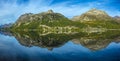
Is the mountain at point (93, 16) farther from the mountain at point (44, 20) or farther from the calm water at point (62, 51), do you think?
the calm water at point (62, 51)

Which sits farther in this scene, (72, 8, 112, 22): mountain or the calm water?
(72, 8, 112, 22): mountain

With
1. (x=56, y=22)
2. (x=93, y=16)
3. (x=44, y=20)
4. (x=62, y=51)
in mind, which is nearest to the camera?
(x=62, y=51)

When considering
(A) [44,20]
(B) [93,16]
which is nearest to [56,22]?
(A) [44,20]

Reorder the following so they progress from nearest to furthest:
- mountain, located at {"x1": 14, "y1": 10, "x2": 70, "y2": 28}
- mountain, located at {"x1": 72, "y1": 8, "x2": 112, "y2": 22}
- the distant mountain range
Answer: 1. the distant mountain range
2. mountain, located at {"x1": 14, "y1": 10, "x2": 70, "y2": 28}
3. mountain, located at {"x1": 72, "y1": 8, "x2": 112, "y2": 22}

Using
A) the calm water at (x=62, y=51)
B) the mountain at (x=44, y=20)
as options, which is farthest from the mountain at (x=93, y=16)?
the calm water at (x=62, y=51)

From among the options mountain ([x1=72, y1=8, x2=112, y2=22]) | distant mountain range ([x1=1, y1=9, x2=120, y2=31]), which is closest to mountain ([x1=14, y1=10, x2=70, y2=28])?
distant mountain range ([x1=1, y1=9, x2=120, y2=31])

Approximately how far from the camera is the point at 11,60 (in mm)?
10609

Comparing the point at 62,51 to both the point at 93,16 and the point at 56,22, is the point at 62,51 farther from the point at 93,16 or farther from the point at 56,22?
the point at 93,16

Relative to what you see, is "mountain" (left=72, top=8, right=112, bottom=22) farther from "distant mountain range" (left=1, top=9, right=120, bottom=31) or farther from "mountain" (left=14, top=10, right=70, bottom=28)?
"mountain" (left=14, top=10, right=70, bottom=28)

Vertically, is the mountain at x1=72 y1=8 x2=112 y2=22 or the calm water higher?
the mountain at x1=72 y1=8 x2=112 y2=22

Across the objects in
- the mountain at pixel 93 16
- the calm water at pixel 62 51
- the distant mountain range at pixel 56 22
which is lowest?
the calm water at pixel 62 51

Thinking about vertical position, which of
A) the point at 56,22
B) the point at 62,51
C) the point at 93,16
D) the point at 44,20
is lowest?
the point at 62,51

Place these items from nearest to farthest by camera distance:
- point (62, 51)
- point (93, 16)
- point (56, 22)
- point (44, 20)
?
point (62, 51), point (56, 22), point (44, 20), point (93, 16)

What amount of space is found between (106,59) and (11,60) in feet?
12.0
